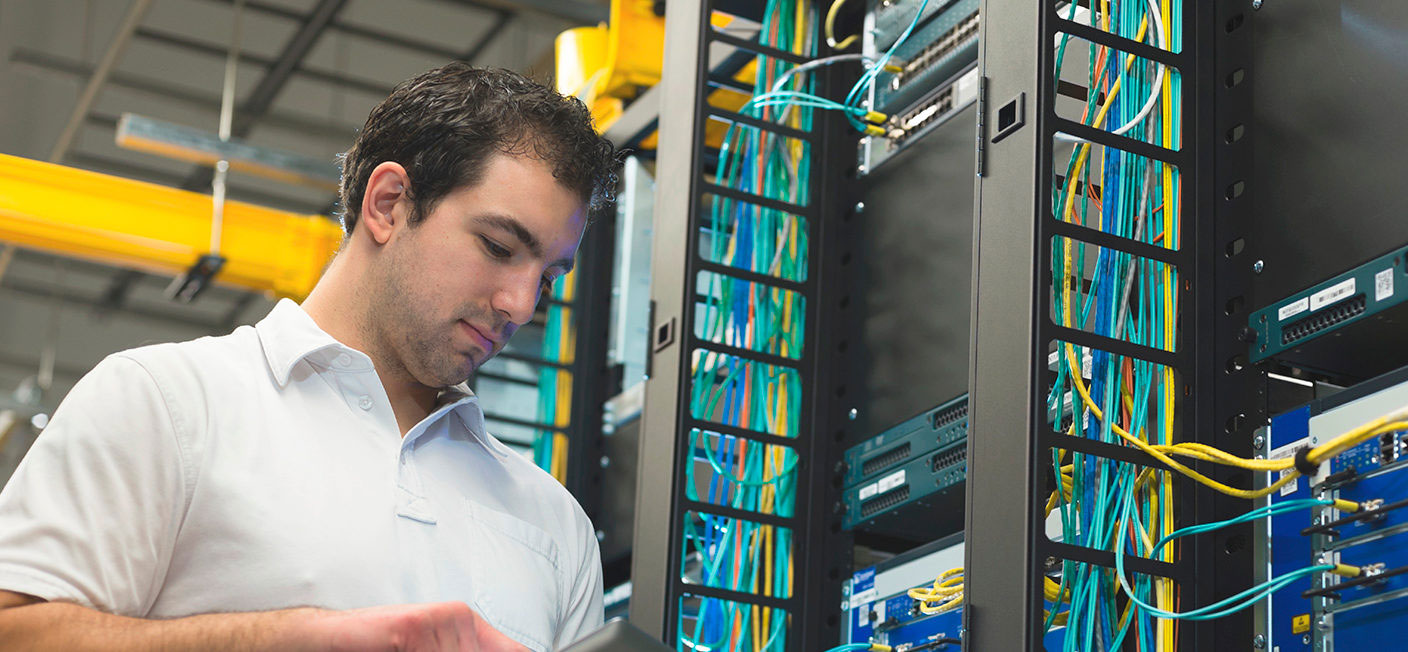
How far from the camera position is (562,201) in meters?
1.42

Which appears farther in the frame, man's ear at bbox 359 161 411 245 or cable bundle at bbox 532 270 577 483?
cable bundle at bbox 532 270 577 483

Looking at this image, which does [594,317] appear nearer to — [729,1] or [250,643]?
[729,1]

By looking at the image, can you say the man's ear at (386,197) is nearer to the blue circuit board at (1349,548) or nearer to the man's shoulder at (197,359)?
the man's shoulder at (197,359)

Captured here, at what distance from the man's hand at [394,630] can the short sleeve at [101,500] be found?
0.49 ft

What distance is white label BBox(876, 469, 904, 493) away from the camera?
2.02 meters

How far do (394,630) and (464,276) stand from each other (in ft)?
1.36

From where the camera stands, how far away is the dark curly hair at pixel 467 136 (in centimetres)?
141

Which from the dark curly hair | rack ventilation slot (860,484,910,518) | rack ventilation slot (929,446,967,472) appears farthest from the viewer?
rack ventilation slot (860,484,910,518)

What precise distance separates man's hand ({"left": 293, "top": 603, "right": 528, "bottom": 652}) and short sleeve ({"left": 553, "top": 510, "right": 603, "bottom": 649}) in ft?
1.13

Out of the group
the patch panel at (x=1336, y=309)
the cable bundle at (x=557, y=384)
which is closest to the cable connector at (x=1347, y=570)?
the patch panel at (x=1336, y=309)

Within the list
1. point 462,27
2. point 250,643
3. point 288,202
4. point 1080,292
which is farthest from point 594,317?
point 288,202

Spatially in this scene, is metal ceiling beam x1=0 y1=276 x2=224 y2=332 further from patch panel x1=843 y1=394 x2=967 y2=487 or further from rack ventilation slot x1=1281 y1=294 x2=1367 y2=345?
rack ventilation slot x1=1281 y1=294 x2=1367 y2=345

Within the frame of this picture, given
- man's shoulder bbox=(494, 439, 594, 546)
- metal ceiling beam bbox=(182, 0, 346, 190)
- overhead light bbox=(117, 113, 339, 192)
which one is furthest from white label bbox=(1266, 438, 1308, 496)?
metal ceiling beam bbox=(182, 0, 346, 190)

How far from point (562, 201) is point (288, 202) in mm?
6571
